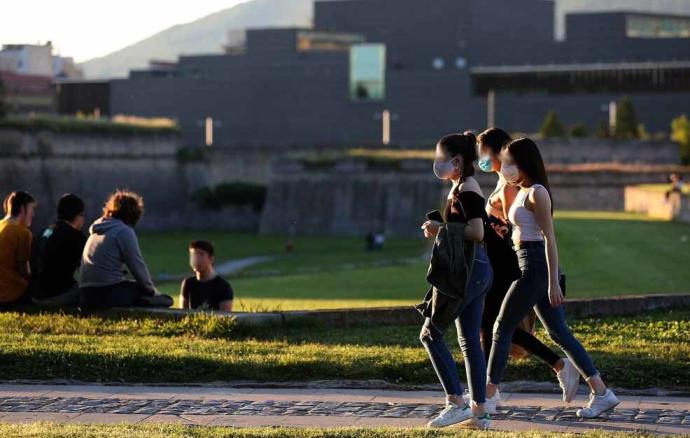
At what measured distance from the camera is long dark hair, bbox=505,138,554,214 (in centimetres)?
1039

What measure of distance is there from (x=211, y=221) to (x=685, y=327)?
53192 millimetres

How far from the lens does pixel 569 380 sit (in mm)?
10680

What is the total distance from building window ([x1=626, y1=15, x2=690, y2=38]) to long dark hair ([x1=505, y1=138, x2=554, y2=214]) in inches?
3485

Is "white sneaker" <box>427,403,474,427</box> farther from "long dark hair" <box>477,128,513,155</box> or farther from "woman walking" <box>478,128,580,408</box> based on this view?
"long dark hair" <box>477,128,513,155</box>

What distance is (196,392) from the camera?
11.6 metres

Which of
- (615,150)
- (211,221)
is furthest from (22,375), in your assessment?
(615,150)

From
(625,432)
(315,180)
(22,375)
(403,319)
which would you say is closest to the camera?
(625,432)

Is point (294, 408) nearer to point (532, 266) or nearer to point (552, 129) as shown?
point (532, 266)

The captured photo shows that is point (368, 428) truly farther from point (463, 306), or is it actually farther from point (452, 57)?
point (452, 57)

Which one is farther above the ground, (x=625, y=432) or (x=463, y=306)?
(x=463, y=306)

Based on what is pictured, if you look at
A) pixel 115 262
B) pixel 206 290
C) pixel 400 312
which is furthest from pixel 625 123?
pixel 115 262

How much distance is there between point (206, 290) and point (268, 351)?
10.2 ft

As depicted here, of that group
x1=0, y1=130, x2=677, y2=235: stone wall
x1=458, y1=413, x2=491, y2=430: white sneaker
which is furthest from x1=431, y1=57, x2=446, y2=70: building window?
x1=458, y1=413, x2=491, y2=430: white sneaker

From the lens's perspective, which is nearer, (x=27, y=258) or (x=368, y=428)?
(x=368, y=428)
